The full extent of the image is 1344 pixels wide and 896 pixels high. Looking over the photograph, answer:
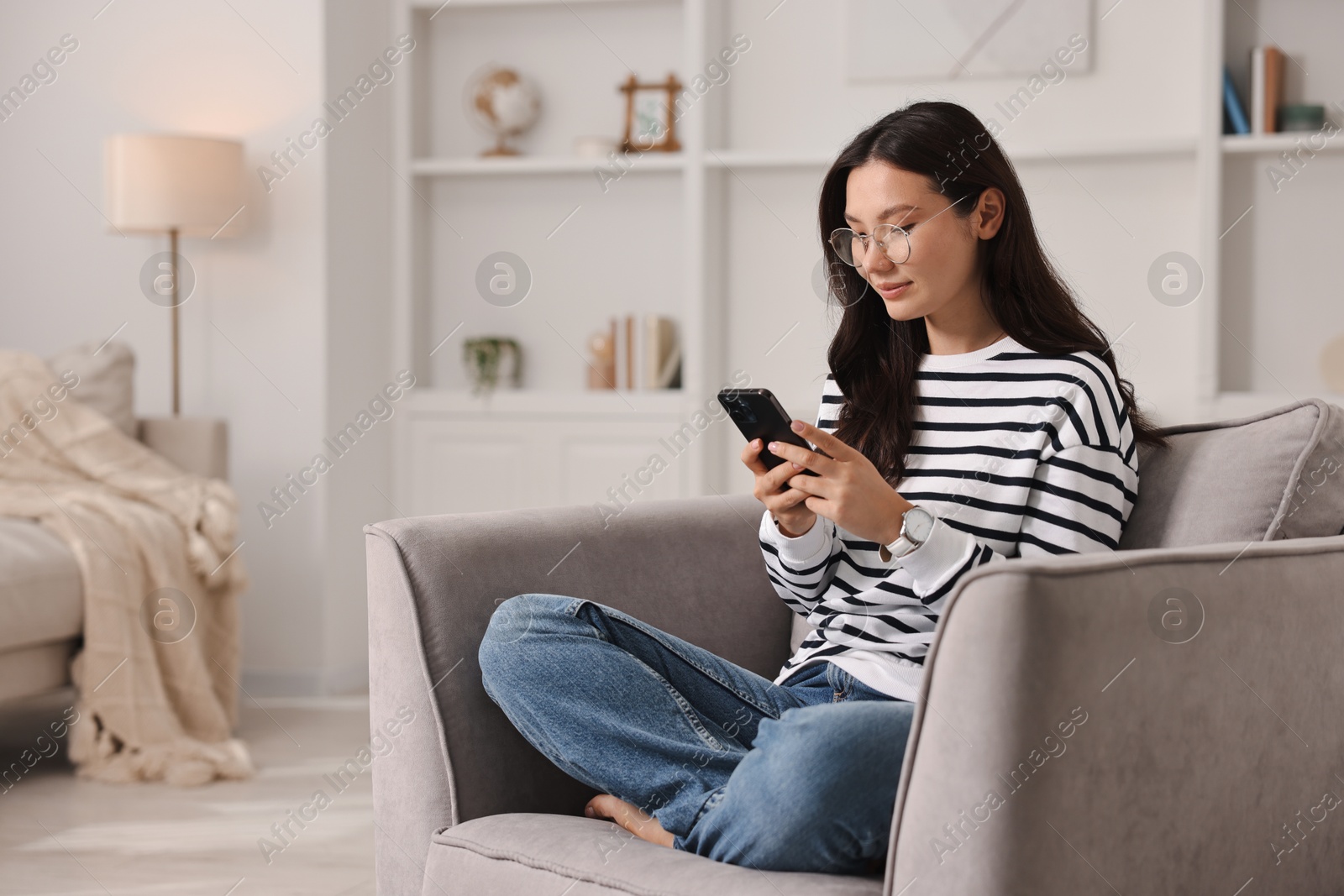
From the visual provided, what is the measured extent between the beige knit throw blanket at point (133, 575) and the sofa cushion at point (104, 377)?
0.14 feet

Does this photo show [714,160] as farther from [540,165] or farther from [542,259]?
[542,259]

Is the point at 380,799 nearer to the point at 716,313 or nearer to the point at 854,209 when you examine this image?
the point at 854,209

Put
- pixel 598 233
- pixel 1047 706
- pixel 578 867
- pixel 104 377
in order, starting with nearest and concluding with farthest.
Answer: pixel 1047 706
pixel 578 867
pixel 104 377
pixel 598 233

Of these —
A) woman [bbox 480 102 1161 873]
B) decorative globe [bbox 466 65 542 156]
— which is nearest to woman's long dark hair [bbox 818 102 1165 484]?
woman [bbox 480 102 1161 873]

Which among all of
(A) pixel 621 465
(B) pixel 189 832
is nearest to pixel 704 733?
(B) pixel 189 832

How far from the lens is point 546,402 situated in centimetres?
376

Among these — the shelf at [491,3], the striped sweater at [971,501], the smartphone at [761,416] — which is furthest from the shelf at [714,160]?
the smartphone at [761,416]

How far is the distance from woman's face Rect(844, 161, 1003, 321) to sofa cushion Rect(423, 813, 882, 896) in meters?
0.64

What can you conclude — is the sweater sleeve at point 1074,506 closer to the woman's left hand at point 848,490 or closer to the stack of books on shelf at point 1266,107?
the woman's left hand at point 848,490

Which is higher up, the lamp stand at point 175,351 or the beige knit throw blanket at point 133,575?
the lamp stand at point 175,351

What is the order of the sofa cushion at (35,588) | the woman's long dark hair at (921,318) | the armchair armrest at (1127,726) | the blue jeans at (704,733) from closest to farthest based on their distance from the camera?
the armchair armrest at (1127,726) → the blue jeans at (704,733) → the woman's long dark hair at (921,318) → the sofa cushion at (35,588)

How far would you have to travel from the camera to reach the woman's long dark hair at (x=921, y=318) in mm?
1425

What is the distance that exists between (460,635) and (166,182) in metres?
2.29

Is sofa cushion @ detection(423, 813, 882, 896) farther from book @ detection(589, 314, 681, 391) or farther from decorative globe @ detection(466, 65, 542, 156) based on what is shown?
decorative globe @ detection(466, 65, 542, 156)
